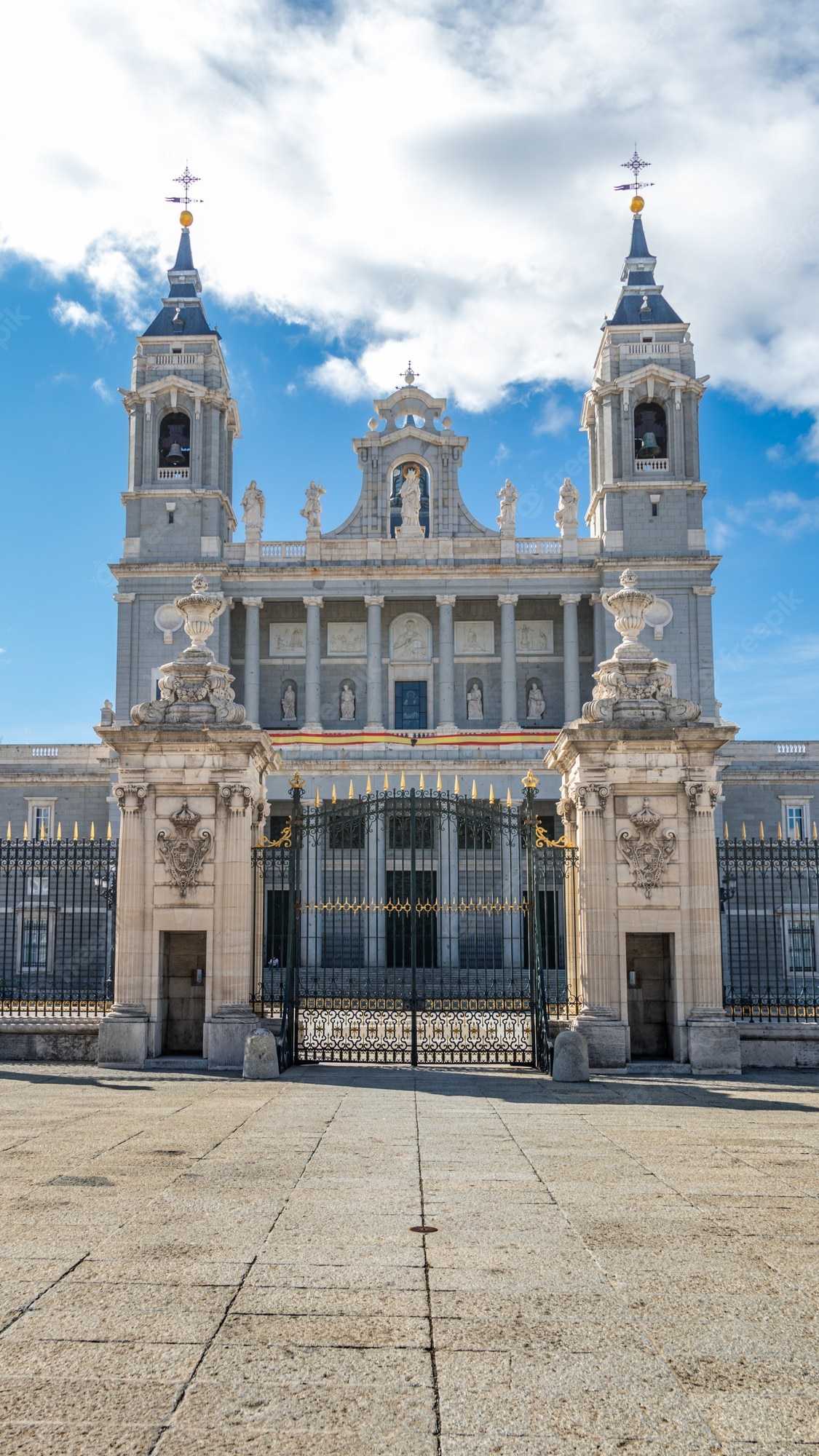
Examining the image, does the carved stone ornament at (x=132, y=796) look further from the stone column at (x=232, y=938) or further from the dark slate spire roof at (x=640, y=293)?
the dark slate spire roof at (x=640, y=293)

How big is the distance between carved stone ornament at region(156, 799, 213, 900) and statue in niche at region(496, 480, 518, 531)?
131 feet

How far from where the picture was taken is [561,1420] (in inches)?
191

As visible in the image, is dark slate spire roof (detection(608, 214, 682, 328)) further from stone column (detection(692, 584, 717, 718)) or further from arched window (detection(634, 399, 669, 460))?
stone column (detection(692, 584, 717, 718))

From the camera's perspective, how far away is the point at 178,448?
56.0 meters

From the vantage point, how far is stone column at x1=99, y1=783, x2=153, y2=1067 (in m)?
16.8

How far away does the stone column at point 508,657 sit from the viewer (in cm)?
5488

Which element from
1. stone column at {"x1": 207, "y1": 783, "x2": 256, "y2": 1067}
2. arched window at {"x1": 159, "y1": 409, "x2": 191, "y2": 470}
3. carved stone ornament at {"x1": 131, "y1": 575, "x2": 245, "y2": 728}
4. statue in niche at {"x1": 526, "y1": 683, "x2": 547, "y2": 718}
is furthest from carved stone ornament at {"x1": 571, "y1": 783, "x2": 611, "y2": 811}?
arched window at {"x1": 159, "y1": 409, "x2": 191, "y2": 470}

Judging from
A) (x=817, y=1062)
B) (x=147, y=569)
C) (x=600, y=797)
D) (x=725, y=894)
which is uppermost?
(x=147, y=569)

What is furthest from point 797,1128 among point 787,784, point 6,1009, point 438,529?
point 438,529

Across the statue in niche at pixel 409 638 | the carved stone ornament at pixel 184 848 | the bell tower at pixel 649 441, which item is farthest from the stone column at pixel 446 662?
the carved stone ornament at pixel 184 848

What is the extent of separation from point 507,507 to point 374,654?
890 centimetres

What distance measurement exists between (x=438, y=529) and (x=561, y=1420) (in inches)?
2067

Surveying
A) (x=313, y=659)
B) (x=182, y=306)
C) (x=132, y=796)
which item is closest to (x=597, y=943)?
(x=132, y=796)

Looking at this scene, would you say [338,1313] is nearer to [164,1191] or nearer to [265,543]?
[164,1191]
